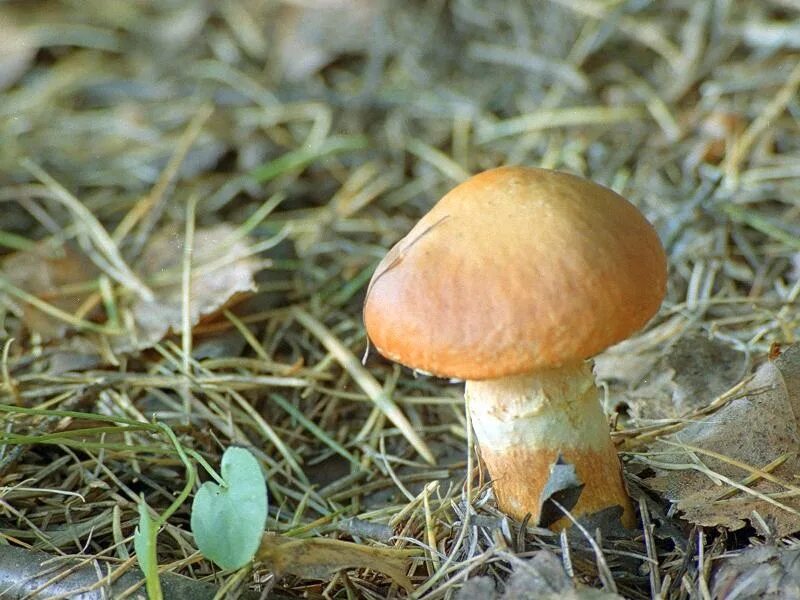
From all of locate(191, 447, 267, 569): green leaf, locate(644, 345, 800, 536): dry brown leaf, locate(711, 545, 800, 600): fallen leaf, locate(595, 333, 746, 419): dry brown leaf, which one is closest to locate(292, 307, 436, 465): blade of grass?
locate(595, 333, 746, 419): dry brown leaf

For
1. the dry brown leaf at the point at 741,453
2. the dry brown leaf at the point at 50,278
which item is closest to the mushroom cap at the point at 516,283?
the dry brown leaf at the point at 741,453

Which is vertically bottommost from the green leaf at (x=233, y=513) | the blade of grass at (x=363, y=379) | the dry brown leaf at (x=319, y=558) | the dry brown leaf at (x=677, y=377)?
the blade of grass at (x=363, y=379)

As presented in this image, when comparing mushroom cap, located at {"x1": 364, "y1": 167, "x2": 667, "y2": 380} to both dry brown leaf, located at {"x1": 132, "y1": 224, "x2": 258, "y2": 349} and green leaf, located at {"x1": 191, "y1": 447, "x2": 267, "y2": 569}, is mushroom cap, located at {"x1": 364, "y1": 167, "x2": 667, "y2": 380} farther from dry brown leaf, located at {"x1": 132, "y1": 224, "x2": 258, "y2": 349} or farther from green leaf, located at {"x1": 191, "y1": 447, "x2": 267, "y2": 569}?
dry brown leaf, located at {"x1": 132, "y1": 224, "x2": 258, "y2": 349}

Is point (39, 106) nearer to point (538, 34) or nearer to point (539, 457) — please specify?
point (538, 34)

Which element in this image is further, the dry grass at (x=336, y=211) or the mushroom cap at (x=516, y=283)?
the dry grass at (x=336, y=211)

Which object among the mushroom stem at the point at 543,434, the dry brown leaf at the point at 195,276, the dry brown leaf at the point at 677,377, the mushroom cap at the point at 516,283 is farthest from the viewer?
the dry brown leaf at the point at 195,276

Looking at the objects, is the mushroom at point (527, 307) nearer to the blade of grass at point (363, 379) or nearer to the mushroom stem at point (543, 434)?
the mushroom stem at point (543, 434)
